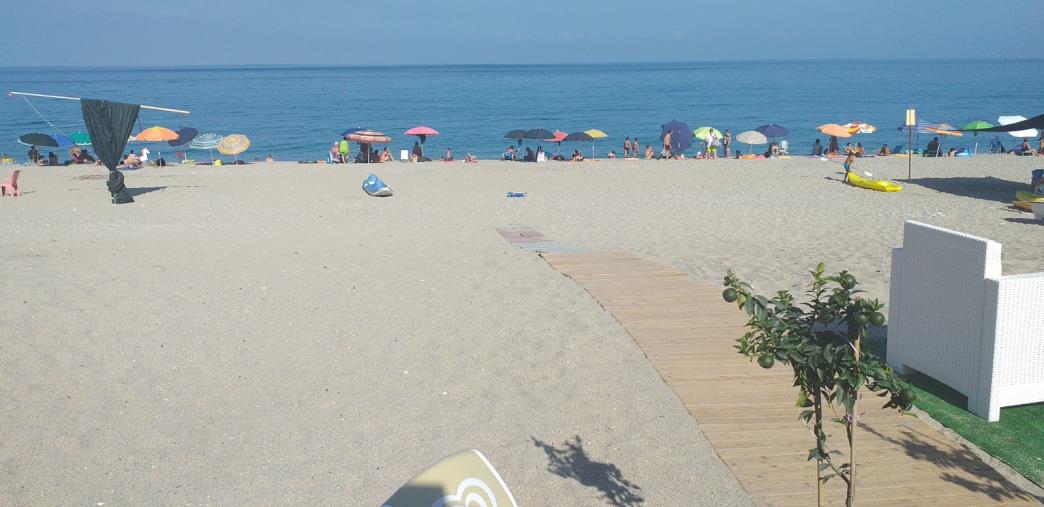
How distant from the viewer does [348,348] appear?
776cm

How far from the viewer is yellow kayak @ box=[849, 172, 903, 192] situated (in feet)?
64.8

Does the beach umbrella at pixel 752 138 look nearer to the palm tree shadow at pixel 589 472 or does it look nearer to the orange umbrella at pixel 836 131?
the orange umbrella at pixel 836 131

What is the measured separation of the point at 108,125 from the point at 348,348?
510 inches

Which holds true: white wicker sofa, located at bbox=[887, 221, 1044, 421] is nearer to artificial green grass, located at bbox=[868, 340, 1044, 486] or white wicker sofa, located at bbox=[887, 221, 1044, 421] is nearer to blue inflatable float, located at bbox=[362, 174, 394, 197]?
artificial green grass, located at bbox=[868, 340, 1044, 486]

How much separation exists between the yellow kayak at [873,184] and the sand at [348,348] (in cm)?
302

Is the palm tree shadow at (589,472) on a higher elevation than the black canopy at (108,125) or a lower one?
lower

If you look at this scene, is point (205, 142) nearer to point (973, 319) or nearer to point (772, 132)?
point (772, 132)

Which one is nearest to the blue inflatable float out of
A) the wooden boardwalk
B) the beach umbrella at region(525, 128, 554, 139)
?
the wooden boardwalk

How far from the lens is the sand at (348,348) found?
213 inches

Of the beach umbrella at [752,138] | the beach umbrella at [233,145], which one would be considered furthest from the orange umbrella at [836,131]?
the beach umbrella at [233,145]

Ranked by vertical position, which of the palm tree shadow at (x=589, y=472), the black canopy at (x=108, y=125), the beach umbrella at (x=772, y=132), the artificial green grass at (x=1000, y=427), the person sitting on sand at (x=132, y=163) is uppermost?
the black canopy at (x=108, y=125)

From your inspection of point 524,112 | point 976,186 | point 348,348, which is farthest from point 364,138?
point 524,112

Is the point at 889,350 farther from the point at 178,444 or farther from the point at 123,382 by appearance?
the point at 123,382

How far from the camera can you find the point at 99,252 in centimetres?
1147
